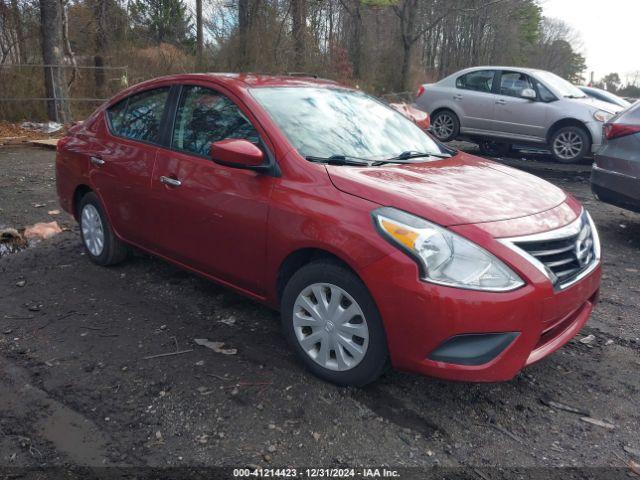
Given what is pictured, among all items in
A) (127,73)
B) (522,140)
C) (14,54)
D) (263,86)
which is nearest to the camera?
(263,86)

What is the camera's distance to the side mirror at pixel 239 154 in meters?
3.33

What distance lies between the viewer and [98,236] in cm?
497

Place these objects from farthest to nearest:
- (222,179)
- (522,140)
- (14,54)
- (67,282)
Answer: (14,54) → (522,140) → (67,282) → (222,179)

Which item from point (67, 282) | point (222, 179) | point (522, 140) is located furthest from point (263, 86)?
point (522, 140)

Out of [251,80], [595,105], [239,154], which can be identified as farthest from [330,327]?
[595,105]

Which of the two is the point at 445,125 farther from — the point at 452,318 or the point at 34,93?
the point at 452,318

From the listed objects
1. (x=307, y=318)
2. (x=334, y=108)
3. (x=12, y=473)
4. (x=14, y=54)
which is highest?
(x=14, y=54)

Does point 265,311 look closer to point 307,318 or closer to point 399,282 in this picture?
point 307,318

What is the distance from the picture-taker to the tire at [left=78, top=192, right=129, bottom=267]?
15.9 ft

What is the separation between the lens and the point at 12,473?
249cm

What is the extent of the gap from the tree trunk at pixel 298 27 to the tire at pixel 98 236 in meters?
14.8

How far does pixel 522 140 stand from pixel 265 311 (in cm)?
841

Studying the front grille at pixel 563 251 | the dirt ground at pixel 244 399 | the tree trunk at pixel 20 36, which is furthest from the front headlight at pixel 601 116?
the tree trunk at pixel 20 36

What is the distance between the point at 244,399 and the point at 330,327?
59 centimetres
